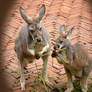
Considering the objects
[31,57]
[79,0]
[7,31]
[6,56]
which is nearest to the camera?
[31,57]

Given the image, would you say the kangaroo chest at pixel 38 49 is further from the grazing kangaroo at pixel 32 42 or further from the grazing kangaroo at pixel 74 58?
the grazing kangaroo at pixel 74 58

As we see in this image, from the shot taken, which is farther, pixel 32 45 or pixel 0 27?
pixel 0 27

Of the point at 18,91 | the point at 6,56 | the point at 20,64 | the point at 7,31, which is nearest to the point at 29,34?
the point at 20,64

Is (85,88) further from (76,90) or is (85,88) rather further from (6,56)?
(6,56)

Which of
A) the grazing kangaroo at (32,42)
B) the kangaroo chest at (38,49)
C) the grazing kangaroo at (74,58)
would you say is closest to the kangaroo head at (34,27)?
the grazing kangaroo at (32,42)

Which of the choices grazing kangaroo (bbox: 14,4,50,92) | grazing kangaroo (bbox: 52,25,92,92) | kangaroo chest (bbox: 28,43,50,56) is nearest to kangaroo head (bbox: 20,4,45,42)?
grazing kangaroo (bbox: 14,4,50,92)

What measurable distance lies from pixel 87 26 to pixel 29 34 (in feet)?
12.6

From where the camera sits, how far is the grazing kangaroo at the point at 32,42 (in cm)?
639

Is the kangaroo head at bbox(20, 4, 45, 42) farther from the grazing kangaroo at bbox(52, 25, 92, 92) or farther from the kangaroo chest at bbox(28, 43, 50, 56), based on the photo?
the grazing kangaroo at bbox(52, 25, 92, 92)

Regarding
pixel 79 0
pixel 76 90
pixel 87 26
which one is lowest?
pixel 76 90

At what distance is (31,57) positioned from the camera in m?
6.85

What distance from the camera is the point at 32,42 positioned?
661 cm

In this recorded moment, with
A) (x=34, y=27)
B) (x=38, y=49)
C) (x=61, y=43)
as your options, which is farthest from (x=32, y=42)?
(x=61, y=43)

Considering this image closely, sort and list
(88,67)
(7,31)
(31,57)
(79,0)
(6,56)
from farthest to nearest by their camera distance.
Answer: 1. (79,0)
2. (7,31)
3. (6,56)
4. (31,57)
5. (88,67)
